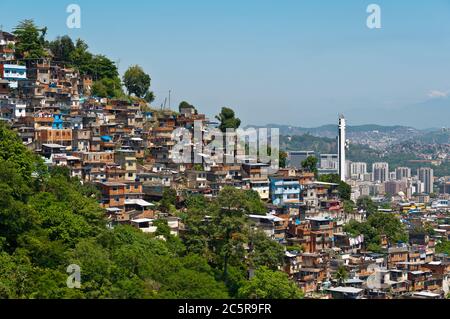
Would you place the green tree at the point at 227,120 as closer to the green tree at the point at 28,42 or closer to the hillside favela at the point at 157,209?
the hillside favela at the point at 157,209

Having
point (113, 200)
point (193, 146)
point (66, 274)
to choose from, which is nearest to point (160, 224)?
point (113, 200)

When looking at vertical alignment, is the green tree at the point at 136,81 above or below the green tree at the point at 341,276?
above

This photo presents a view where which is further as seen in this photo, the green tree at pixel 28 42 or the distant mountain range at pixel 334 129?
the distant mountain range at pixel 334 129

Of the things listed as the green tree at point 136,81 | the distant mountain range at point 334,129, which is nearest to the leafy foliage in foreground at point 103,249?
the green tree at point 136,81

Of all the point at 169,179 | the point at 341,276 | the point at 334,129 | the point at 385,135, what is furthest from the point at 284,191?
the point at 385,135

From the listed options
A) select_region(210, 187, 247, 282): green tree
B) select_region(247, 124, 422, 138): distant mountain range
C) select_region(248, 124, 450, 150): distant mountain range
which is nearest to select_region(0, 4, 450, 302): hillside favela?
select_region(210, 187, 247, 282): green tree

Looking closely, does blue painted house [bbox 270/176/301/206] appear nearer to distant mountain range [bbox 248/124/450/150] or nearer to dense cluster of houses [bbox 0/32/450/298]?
dense cluster of houses [bbox 0/32/450/298]

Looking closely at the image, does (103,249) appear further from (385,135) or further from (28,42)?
(385,135)
